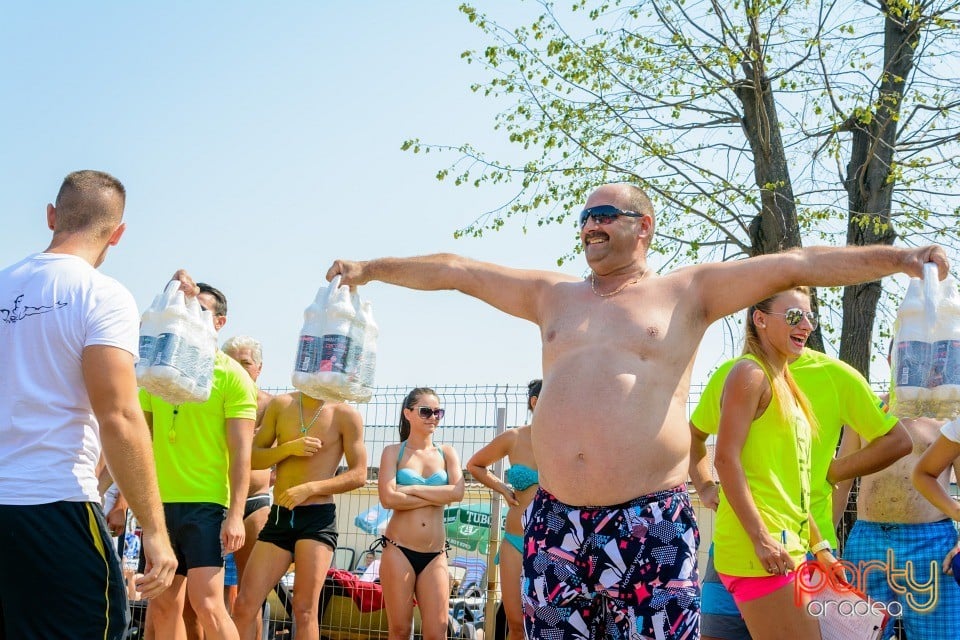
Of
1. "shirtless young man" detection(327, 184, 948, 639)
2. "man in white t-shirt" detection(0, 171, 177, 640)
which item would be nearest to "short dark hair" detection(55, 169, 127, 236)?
"man in white t-shirt" detection(0, 171, 177, 640)

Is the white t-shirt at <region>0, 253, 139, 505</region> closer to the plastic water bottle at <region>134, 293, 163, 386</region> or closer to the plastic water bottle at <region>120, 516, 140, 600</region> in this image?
the plastic water bottle at <region>134, 293, 163, 386</region>

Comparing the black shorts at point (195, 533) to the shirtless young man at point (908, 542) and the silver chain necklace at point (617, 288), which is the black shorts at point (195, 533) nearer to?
the silver chain necklace at point (617, 288)

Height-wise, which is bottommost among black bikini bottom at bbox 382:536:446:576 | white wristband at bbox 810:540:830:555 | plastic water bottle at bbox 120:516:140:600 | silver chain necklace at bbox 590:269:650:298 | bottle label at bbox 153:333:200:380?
plastic water bottle at bbox 120:516:140:600

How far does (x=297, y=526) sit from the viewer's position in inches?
260

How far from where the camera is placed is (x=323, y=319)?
4.40 meters

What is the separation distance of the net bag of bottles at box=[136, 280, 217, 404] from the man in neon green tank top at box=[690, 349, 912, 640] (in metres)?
2.51

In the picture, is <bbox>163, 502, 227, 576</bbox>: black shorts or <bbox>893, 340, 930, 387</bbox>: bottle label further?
<bbox>163, 502, 227, 576</bbox>: black shorts

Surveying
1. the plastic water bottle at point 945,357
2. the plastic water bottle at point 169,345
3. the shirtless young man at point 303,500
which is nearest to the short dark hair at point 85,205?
the plastic water bottle at point 169,345

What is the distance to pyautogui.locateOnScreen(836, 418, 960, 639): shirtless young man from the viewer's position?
5.39 m

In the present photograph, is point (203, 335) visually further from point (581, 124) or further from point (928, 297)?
point (581, 124)

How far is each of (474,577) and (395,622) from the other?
266 centimetres

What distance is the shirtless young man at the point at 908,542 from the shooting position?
17.7ft

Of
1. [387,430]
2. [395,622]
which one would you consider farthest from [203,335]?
[387,430]

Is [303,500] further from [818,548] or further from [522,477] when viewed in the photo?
[818,548]
